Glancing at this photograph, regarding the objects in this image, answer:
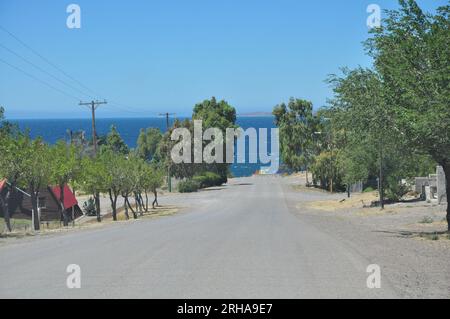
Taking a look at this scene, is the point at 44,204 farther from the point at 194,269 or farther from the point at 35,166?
the point at 194,269

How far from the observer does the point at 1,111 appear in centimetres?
3031

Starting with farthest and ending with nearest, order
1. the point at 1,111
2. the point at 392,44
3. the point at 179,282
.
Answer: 1. the point at 1,111
2. the point at 392,44
3. the point at 179,282

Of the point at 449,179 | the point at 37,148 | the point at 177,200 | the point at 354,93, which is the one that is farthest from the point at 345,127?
the point at 177,200

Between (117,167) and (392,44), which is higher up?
(392,44)

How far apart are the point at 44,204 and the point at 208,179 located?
34.5 metres

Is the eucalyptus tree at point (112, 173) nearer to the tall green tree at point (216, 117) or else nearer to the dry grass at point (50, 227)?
the dry grass at point (50, 227)

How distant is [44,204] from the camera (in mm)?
54750

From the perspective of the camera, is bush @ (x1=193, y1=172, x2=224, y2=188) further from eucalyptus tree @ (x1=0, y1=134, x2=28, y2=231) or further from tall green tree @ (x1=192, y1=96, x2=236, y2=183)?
eucalyptus tree @ (x1=0, y1=134, x2=28, y2=231)

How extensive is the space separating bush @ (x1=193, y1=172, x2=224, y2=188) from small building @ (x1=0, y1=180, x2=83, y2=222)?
86.0ft

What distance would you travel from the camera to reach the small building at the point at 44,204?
170 feet

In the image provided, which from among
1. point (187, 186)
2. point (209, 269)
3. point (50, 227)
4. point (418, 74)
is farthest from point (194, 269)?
point (187, 186)

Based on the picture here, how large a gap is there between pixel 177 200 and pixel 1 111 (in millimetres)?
38290
